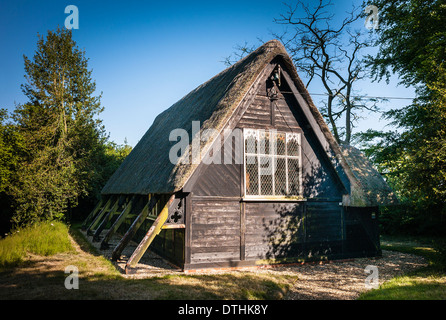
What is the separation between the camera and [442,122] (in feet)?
28.8

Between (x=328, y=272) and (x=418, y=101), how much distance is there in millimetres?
10830

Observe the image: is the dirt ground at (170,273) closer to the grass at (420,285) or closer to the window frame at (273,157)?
the grass at (420,285)

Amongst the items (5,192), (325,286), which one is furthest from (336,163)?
(5,192)

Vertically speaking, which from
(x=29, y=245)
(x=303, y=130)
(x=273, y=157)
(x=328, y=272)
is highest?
(x=303, y=130)

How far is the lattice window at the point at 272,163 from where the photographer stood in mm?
9945

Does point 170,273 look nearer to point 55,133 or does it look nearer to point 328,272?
point 328,272

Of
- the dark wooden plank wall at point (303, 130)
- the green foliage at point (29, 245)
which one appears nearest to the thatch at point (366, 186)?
the dark wooden plank wall at point (303, 130)

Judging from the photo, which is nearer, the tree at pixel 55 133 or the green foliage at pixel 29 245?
the green foliage at pixel 29 245

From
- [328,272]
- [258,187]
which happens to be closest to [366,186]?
[328,272]

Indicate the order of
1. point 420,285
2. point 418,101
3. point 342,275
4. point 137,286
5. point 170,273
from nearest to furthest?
point 137,286 < point 420,285 < point 170,273 < point 342,275 < point 418,101

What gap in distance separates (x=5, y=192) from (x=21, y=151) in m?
2.67

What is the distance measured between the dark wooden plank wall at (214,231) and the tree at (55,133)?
424 inches

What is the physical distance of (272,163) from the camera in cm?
1017

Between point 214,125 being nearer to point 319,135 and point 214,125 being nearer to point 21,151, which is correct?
point 319,135
